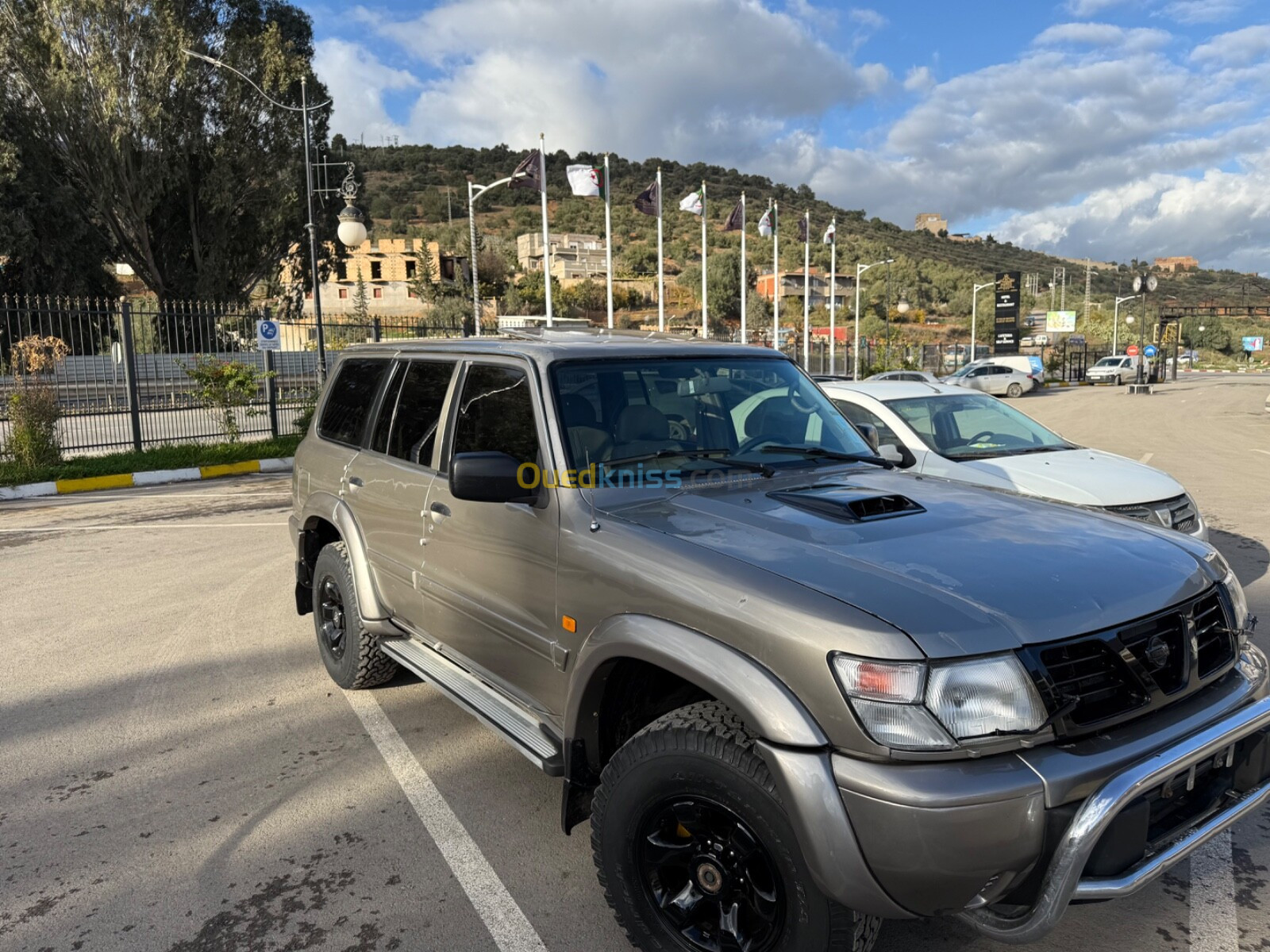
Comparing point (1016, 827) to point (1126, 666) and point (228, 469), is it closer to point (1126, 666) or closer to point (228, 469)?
point (1126, 666)

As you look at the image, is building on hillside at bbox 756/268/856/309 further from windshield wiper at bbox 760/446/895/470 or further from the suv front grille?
the suv front grille

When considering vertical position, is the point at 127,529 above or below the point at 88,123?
below

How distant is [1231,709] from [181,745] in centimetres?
439

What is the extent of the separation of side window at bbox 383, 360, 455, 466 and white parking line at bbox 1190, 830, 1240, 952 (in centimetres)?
333

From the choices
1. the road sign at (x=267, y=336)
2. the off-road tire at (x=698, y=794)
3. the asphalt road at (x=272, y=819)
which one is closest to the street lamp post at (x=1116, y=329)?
the road sign at (x=267, y=336)

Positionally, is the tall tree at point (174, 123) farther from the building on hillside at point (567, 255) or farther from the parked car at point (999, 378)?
the building on hillside at point (567, 255)

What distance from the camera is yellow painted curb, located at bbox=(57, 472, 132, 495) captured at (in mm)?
13147

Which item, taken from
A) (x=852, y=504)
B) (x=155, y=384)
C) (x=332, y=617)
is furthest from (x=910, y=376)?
(x=852, y=504)

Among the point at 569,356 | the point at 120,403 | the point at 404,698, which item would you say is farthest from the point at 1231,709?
the point at 120,403

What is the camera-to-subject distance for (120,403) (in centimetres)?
1981

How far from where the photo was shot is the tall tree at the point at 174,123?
101 feet

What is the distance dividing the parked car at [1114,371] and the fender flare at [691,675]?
5373 cm

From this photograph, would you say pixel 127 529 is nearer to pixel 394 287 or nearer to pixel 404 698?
pixel 404 698

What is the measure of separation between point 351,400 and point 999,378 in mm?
36683
